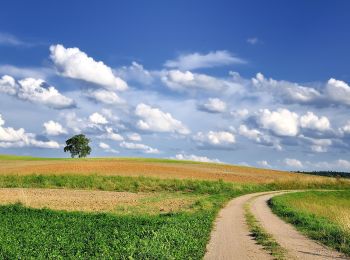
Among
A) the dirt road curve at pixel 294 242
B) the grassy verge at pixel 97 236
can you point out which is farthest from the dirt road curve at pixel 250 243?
the grassy verge at pixel 97 236

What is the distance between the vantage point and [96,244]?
61.5ft

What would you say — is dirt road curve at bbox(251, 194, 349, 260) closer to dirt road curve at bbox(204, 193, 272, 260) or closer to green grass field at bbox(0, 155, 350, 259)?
dirt road curve at bbox(204, 193, 272, 260)

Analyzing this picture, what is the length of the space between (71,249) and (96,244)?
1315 millimetres

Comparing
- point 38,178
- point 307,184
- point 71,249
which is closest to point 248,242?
point 71,249

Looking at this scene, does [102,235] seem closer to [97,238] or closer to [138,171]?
[97,238]

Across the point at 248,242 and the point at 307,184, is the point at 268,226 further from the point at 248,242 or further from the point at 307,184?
the point at 307,184

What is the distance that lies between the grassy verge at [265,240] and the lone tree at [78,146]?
136m

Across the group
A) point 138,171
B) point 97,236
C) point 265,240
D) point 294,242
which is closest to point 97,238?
point 97,236

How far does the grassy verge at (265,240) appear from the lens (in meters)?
19.5

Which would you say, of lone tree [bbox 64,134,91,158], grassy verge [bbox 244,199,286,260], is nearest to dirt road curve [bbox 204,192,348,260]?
grassy verge [bbox 244,199,286,260]

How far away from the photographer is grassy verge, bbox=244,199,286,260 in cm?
1953

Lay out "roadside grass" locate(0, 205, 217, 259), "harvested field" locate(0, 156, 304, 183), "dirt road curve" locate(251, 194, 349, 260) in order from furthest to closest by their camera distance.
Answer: "harvested field" locate(0, 156, 304, 183), "dirt road curve" locate(251, 194, 349, 260), "roadside grass" locate(0, 205, 217, 259)

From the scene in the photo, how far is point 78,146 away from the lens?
164 metres

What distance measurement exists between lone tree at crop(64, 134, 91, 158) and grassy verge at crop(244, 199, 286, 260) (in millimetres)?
136418
